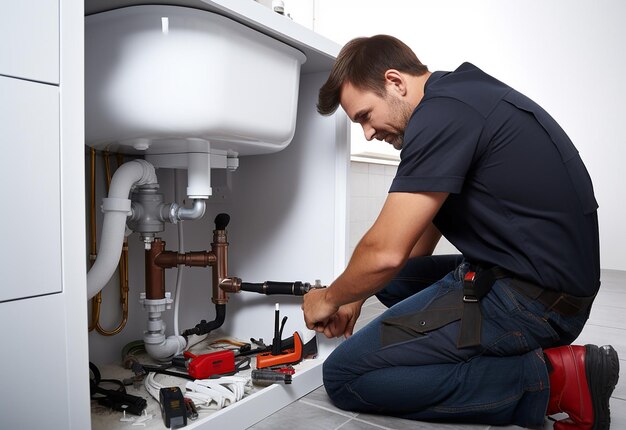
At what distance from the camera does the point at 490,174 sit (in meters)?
0.85

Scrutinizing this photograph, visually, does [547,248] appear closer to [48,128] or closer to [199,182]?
[199,182]

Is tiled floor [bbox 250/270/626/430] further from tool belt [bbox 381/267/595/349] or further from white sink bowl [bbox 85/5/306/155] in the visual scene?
white sink bowl [bbox 85/5/306/155]

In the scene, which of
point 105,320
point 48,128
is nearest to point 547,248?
point 48,128

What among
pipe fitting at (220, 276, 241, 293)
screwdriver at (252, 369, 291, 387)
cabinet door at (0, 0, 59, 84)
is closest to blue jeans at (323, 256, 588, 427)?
screwdriver at (252, 369, 291, 387)

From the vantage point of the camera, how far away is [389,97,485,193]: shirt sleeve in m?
0.78

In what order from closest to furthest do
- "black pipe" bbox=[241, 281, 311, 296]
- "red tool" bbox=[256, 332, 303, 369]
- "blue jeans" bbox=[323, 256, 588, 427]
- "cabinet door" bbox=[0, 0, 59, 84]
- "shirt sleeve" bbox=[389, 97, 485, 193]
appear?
"cabinet door" bbox=[0, 0, 59, 84], "shirt sleeve" bbox=[389, 97, 485, 193], "blue jeans" bbox=[323, 256, 588, 427], "red tool" bbox=[256, 332, 303, 369], "black pipe" bbox=[241, 281, 311, 296]

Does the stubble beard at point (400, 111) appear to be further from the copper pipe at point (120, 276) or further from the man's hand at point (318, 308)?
the copper pipe at point (120, 276)

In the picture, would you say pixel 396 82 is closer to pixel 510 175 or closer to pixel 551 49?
pixel 510 175

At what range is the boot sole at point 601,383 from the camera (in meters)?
0.87

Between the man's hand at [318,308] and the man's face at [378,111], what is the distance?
327 millimetres

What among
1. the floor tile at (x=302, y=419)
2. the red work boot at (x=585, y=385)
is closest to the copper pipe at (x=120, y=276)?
the floor tile at (x=302, y=419)

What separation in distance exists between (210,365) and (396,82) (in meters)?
0.69

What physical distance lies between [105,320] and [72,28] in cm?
77

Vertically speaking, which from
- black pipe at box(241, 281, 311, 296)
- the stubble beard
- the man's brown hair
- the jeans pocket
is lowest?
the jeans pocket
